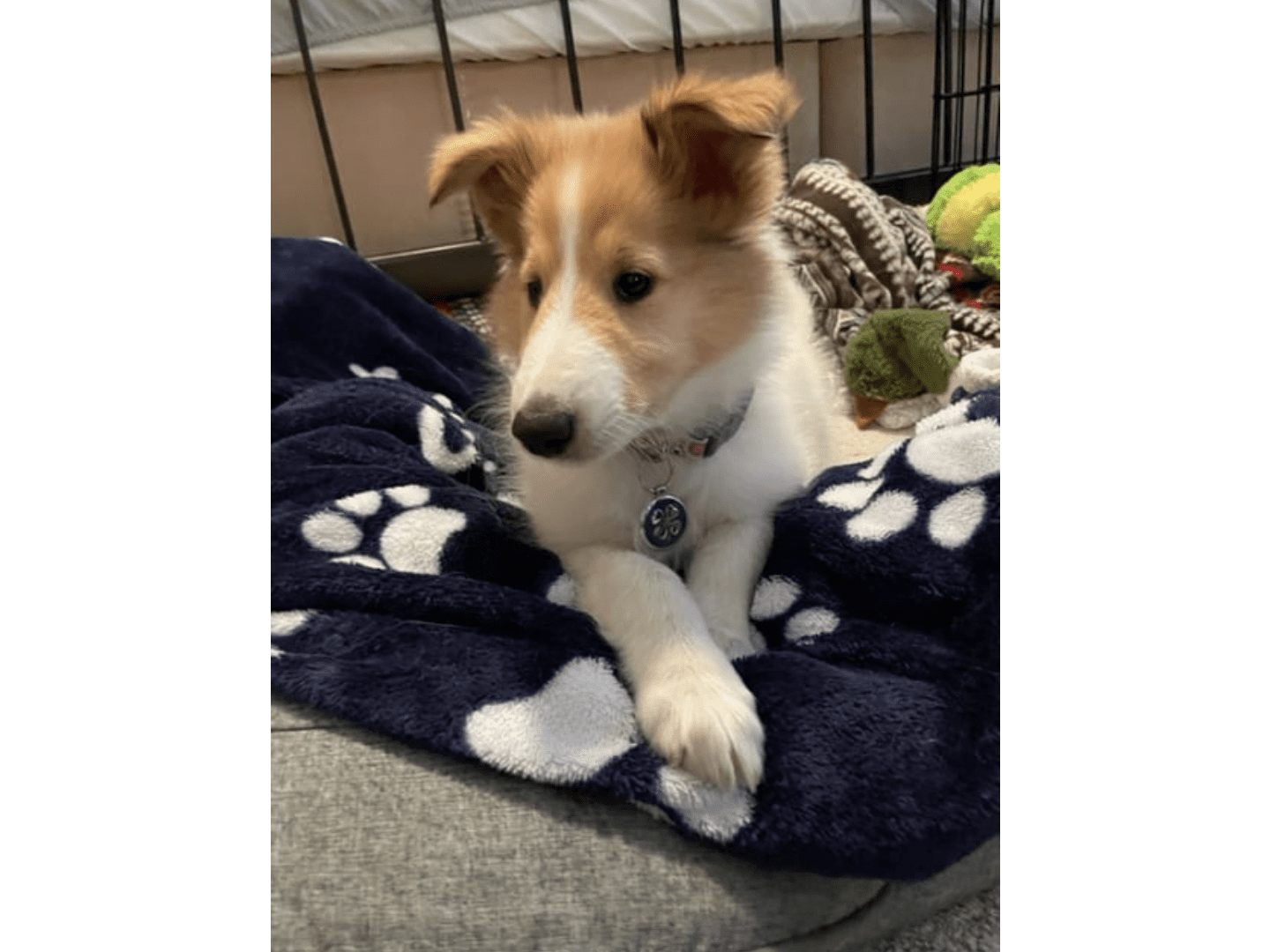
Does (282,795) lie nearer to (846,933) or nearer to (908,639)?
(846,933)

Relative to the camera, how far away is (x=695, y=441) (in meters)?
1.80

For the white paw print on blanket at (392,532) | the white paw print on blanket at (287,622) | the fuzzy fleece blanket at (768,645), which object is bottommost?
the white paw print on blanket at (392,532)

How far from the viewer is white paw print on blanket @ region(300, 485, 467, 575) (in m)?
1.74

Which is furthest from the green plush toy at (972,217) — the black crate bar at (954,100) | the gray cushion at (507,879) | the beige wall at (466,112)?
the gray cushion at (507,879)

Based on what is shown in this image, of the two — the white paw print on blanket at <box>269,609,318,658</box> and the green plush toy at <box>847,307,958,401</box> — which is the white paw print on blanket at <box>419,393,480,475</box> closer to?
the white paw print on blanket at <box>269,609,318,658</box>

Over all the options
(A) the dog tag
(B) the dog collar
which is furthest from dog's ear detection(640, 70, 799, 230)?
(A) the dog tag

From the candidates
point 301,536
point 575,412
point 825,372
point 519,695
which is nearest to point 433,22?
point 825,372

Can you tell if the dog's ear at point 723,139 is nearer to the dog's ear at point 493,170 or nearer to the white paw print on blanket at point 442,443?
the dog's ear at point 493,170

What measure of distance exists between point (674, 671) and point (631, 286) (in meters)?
0.67

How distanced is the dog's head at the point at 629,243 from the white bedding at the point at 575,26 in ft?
7.65

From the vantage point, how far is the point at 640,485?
5.90 ft

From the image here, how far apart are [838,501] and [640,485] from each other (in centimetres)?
38

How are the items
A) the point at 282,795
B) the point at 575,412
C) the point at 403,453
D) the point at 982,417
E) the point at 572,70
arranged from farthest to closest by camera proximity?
the point at 572,70 < the point at 403,453 < the point at 982,417 < the point at 575,412 < the point at 282,795

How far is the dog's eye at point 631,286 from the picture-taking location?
5.12 ft
